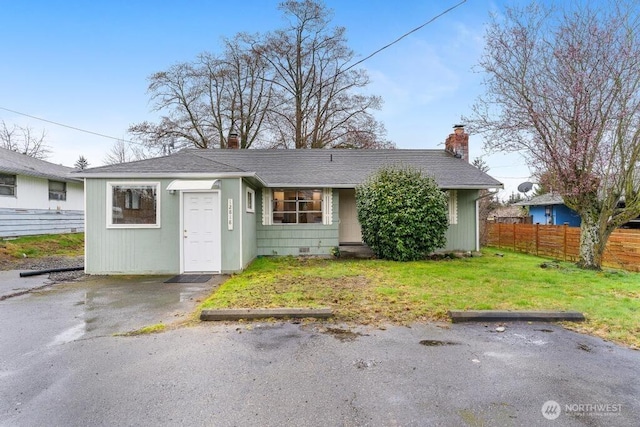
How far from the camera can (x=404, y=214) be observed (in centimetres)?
982

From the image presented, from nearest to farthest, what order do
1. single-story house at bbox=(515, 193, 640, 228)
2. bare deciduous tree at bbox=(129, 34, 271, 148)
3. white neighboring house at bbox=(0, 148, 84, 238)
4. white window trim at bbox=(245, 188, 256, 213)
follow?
1. white window trim at bbox=(245, 188, 256, 213)
2. white neighboring house at bbox=(0, 148, 84, 238)
3. single-story house at bbox=(515, 193, 640, 228)
4. bare deciduous tree at bbox=(129, 34, 271, 148)

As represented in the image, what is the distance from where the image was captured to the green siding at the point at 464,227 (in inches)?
458

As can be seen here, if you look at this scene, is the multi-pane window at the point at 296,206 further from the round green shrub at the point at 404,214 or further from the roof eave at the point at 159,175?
the roof eave at the point at 159,175

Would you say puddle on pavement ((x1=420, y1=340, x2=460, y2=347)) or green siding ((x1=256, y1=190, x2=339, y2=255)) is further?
green siding ((x1=256, y1=190, x2=339, y2=255))

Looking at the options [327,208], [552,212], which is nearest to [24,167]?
[327,208]

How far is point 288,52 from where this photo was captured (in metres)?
22.8

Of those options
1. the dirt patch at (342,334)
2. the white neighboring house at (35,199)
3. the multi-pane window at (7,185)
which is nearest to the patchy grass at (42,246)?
the white neighboring house at (35,199)

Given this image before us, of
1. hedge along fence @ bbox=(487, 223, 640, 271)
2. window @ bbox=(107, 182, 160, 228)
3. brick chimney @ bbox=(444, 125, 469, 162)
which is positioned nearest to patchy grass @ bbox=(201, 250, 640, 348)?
hedge along fence @ bbox=(487, 223, 640, 271)

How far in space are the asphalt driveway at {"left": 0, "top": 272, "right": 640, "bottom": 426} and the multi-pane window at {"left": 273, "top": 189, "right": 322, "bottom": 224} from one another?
6.73 m

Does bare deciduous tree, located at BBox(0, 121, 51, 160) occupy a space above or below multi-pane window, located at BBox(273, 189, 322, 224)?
above

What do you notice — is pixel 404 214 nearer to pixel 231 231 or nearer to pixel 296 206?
pixel 296 206

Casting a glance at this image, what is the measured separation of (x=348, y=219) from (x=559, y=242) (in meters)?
7.57

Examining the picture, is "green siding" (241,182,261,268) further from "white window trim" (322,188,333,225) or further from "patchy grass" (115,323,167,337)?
"patchy grass" (115,323,167,337)

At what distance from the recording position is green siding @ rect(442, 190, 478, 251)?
11633 millimetres
